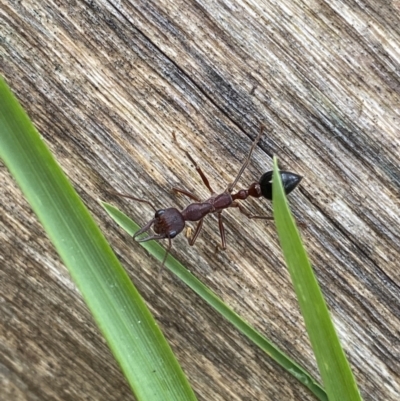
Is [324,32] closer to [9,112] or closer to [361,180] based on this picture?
[361,180]

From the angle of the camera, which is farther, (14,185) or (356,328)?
(356,328)

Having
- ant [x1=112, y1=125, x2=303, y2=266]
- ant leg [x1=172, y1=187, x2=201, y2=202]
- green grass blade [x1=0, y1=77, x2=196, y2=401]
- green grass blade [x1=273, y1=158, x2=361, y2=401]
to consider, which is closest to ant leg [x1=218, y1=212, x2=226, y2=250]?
ant [x1=112, y1=125, x2=303, y2=266]

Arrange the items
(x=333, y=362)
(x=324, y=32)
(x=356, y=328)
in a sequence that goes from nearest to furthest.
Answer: (x=333, y=362)
(x=324, y=32)
(x=356, y=328)

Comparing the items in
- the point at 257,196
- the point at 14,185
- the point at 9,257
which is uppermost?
the point at 257,196

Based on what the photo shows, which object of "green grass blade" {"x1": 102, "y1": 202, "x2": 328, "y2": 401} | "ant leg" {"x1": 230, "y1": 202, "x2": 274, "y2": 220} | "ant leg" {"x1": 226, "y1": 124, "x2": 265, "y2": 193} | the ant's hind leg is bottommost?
"green grass blade" {"x1": 102, "y1": 202, "x2": 328, "y2": 401}

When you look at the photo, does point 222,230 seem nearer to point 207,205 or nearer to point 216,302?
point 207,205

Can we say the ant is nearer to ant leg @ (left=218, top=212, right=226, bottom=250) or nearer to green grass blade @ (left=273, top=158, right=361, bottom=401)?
ant leg @ (left=218, top=212, right=226, bottom=250)

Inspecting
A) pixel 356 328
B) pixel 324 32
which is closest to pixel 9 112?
pixel 324 32
